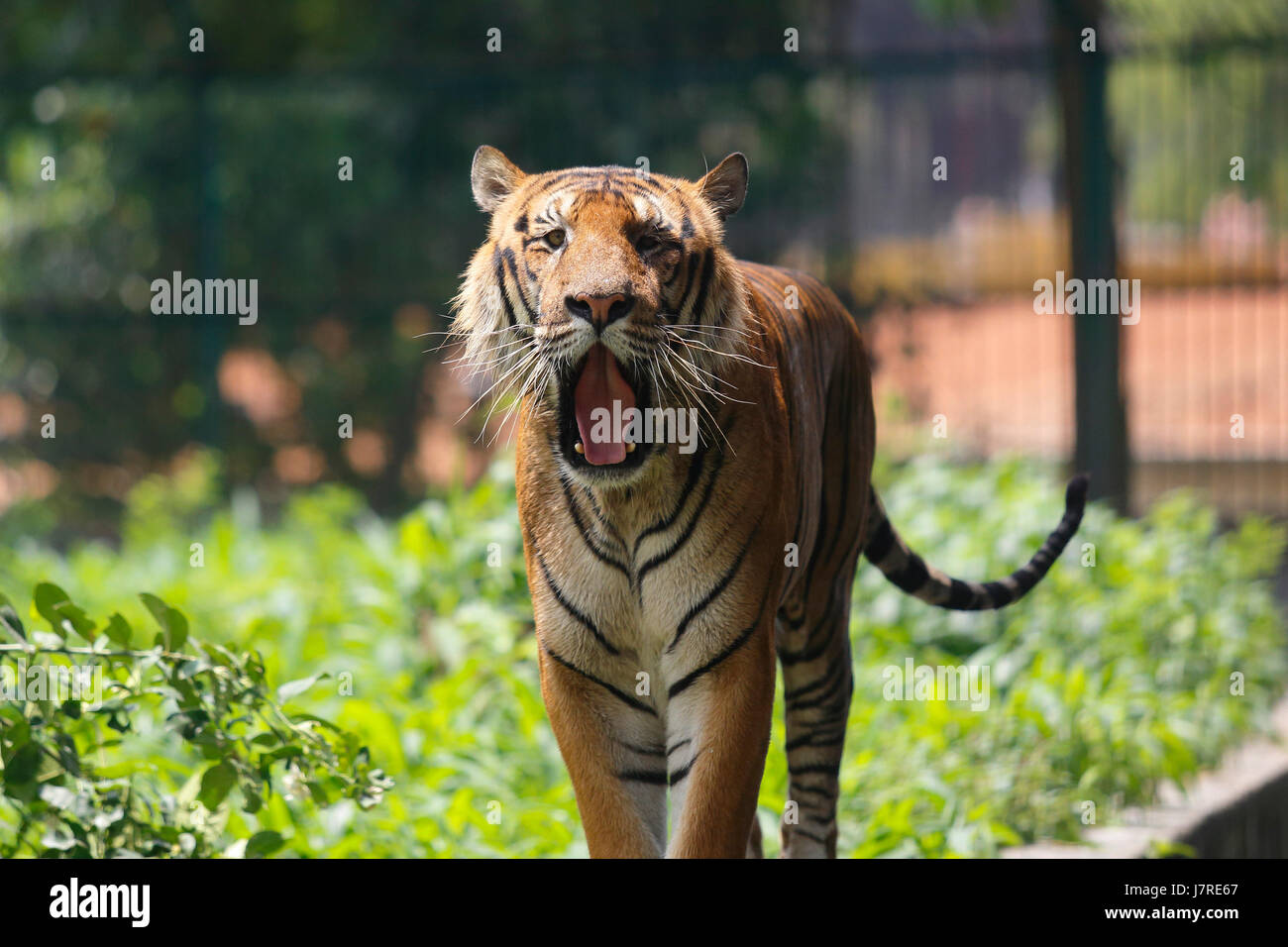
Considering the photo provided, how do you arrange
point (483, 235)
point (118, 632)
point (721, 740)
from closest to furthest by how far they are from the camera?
point (721, 740), point (118, 632), point (483, 235)

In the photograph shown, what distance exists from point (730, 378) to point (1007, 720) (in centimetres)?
257

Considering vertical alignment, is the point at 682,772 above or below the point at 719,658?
below

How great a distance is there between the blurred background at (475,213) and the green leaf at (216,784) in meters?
6.25

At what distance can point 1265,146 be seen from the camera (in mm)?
9789

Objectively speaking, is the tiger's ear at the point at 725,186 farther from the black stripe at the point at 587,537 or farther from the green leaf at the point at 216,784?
the green leaf at the point at 216,784

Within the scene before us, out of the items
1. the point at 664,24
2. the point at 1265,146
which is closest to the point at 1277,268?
the point at 1265,146

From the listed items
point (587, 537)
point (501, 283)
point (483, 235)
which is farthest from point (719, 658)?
point (483, 235)

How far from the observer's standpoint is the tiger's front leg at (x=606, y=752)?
306 cm

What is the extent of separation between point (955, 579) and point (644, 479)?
4.20ft

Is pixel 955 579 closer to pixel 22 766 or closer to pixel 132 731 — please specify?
pixel 132 731

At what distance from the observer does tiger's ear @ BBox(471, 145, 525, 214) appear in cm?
320

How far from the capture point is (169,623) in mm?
3219

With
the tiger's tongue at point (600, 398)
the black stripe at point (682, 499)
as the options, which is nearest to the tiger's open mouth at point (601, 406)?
the tiger's tongue at point (600, 398)
